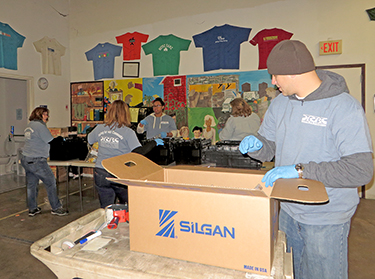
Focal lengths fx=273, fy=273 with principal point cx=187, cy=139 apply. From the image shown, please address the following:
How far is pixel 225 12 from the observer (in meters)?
5.61

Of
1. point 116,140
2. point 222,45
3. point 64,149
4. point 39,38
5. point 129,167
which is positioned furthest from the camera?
point 39,38

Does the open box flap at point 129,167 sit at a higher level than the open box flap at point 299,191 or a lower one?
higher

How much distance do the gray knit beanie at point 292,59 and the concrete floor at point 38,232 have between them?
2310 mm

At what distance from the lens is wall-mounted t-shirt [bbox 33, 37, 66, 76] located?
640cm

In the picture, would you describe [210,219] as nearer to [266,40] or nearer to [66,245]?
[66,245]

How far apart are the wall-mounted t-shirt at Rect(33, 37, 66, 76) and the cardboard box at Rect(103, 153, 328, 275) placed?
6.45 metres

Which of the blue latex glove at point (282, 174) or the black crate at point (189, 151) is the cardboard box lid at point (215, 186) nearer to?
the blue latex glove at point (282, 174)

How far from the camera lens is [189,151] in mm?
3455

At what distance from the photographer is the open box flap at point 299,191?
795mm

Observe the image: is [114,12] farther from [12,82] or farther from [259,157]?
[259,157]

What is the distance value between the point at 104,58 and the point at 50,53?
1281 mm

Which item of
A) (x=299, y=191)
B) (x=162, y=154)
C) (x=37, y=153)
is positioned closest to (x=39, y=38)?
(x=37, y=153)

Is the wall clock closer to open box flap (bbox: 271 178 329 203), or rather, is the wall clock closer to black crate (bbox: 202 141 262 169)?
black crate (bbox: 202 141 262 169)

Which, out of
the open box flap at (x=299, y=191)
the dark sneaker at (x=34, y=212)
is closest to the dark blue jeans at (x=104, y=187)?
the dark sneaker at (x=34, y=212)
